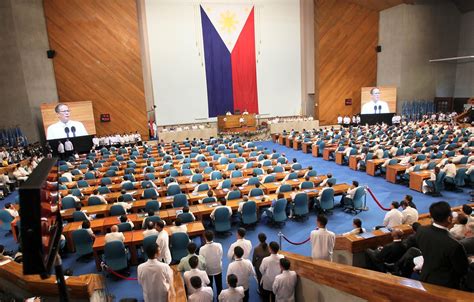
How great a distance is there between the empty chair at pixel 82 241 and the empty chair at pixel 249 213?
3704 mm

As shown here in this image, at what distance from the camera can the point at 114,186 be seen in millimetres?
11133

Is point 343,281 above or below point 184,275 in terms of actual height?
above

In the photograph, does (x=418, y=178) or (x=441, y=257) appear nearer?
(x=441, y=257)

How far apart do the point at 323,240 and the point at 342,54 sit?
25.3 metres

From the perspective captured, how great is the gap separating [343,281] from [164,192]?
301 inches

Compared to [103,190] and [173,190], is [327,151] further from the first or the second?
[103,190]

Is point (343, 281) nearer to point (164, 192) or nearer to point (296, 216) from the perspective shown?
point (296, 216)

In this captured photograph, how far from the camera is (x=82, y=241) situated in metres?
7.09

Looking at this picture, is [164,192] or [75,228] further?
[164,192]

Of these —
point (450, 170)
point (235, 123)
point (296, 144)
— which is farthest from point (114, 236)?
point (235, 123)

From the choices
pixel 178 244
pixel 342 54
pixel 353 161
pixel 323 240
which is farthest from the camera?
pixel 342 54

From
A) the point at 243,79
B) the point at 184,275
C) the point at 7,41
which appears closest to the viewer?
the point at 184,275

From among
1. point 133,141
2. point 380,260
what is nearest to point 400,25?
point 133,141

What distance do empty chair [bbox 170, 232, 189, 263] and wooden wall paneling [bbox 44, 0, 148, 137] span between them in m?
18.7
